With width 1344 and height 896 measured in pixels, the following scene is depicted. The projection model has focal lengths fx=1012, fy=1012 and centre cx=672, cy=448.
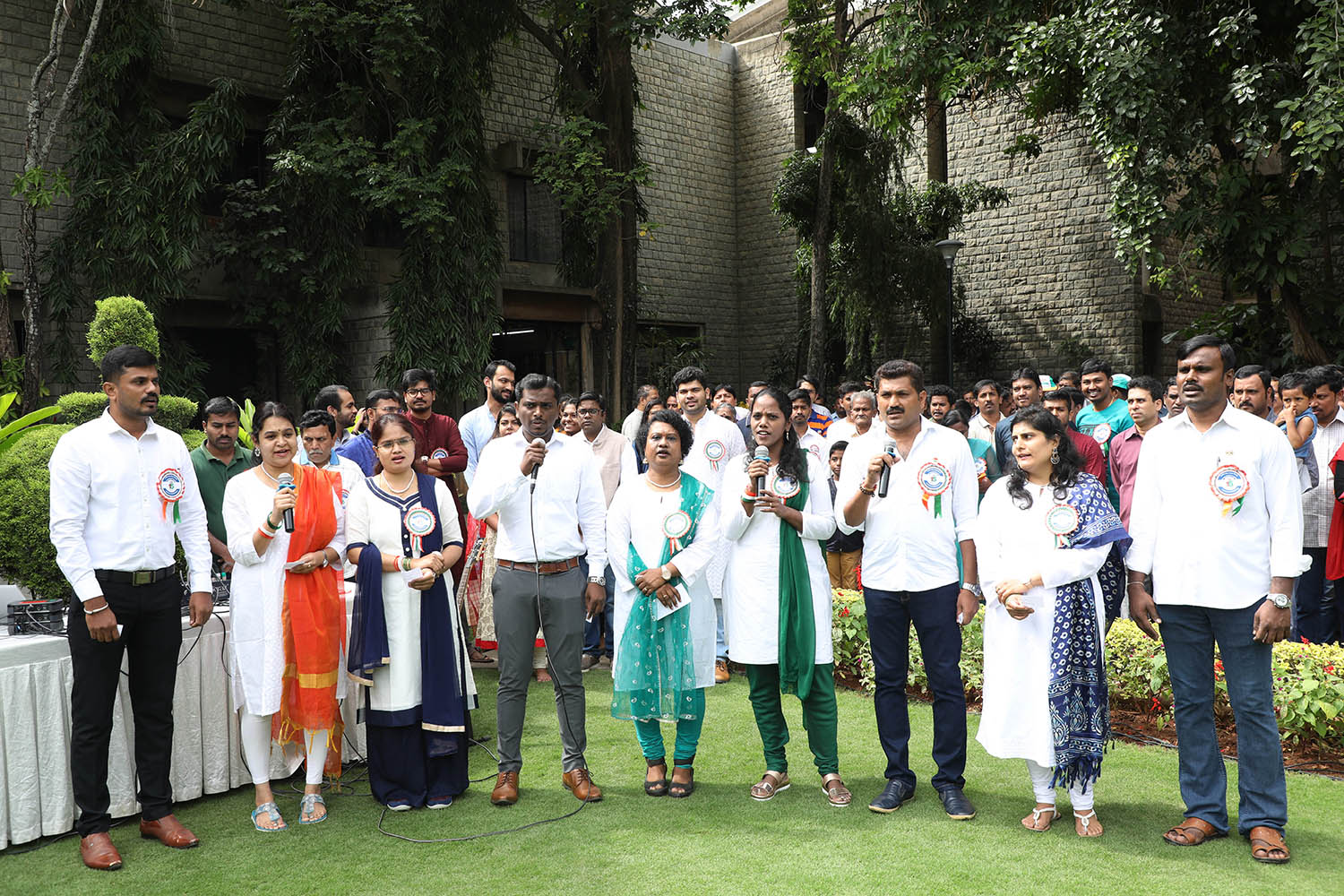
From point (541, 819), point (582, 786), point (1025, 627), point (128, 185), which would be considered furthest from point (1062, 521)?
point (128, 185)

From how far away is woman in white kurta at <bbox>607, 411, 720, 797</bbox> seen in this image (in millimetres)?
4531

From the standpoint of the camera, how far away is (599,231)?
47.7 ft

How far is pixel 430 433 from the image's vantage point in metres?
6.66

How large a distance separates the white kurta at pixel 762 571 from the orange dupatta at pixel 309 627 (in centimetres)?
181

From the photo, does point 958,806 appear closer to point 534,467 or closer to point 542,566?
point 542,566

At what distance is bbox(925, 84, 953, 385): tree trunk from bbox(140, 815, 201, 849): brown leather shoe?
14212 mm

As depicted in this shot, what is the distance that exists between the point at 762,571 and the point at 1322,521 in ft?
13.8

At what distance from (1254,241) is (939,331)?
6.56 m

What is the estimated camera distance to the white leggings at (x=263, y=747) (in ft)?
14.6

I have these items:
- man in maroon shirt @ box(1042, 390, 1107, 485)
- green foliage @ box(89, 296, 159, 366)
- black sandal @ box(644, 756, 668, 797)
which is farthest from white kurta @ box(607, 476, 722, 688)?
green foliage @ box(89, 296, 159, 366)

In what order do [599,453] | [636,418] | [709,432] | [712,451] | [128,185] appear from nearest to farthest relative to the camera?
1. [712,451]
2. [709,432]
3. [599,453]
4. [636,418]
5. [128,185]

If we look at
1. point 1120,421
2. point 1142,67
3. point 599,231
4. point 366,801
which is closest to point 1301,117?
point 1142,67

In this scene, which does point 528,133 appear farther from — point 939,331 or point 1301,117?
point 1301,117

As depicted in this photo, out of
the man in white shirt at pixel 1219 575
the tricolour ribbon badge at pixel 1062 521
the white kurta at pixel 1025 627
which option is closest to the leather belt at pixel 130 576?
the white kurta at pixel 1025 627
